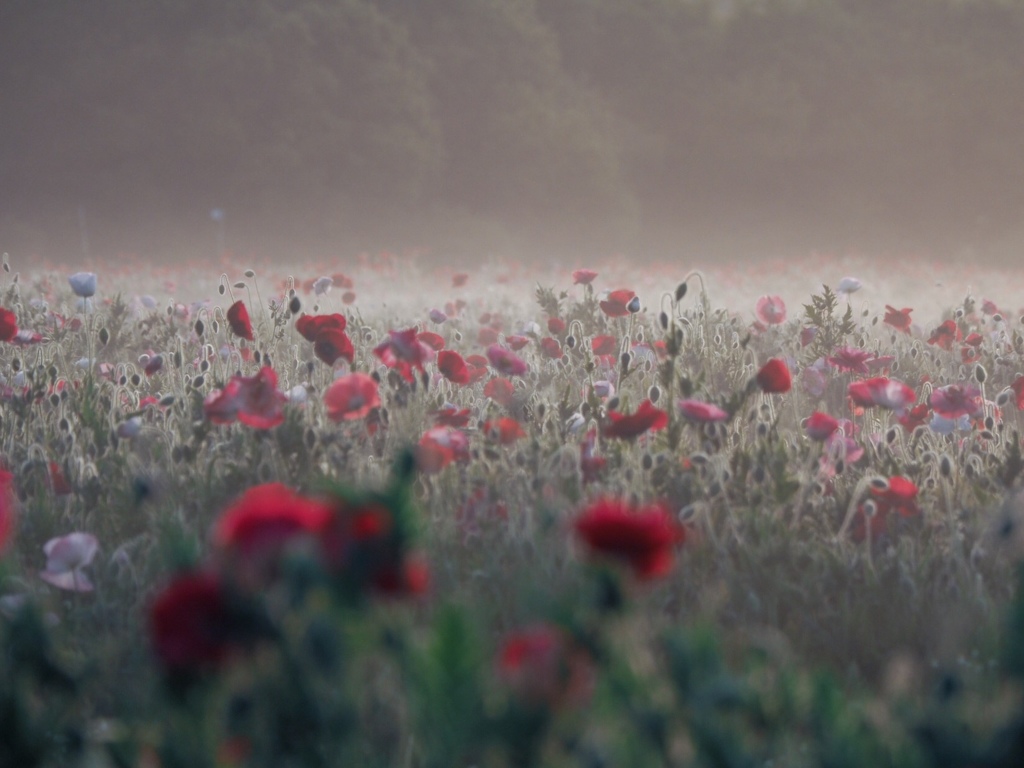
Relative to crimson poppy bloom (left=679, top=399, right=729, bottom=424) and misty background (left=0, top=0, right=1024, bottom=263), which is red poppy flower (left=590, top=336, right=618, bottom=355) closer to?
crimson poppy bloom (left=679, top=399, right=729, bottom=424)

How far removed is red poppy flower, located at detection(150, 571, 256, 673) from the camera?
97 centimetres

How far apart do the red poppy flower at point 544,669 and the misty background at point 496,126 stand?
69.0 ft

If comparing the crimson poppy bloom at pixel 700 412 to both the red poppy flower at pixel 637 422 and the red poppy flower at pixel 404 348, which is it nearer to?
the red poppy flower at pixel 637 422

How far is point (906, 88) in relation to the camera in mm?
22578

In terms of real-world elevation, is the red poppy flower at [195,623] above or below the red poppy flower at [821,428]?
below

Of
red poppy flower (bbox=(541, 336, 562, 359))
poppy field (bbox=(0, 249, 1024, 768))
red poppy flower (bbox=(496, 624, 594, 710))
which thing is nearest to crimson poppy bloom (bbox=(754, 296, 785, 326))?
poppy field (bbox=(0, 249, 1024, 768))

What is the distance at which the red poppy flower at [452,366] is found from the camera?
295 centimetres

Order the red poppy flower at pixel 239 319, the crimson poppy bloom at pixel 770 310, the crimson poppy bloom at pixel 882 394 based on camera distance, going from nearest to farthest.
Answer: the crimson poppy bloom at pixel 882 394 → the red poppy flower at pixel 239 319 → the crimson poppy bloom at pixel 770 310

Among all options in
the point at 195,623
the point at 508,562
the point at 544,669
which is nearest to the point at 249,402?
the point at 508,562

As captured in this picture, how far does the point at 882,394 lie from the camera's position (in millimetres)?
2818

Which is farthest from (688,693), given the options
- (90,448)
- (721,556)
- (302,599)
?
(90,448)

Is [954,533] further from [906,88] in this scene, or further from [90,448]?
[906,88]

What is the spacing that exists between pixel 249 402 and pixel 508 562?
74 centimetres

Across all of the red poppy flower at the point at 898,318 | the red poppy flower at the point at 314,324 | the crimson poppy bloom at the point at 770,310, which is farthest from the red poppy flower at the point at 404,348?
the red poppy flower at the point at 898,318
